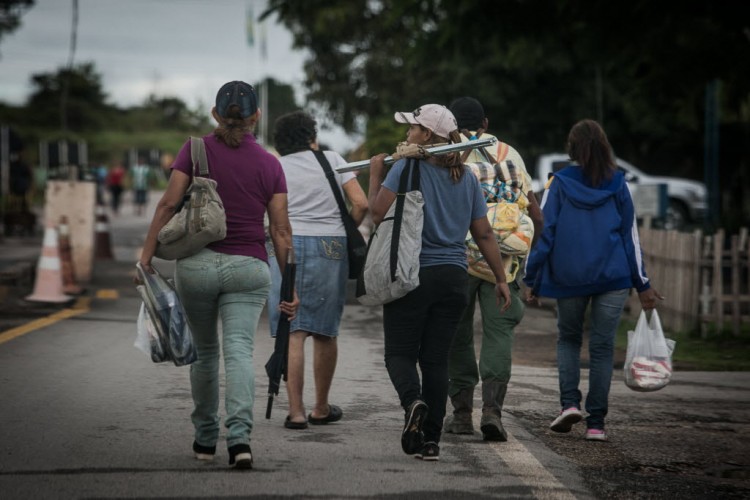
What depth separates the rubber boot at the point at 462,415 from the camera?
23.7 ft

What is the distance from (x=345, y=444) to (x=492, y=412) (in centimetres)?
84

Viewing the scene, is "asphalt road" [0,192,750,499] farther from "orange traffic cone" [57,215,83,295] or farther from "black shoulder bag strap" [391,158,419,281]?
"orange traffic cone" [57,215,83,295]

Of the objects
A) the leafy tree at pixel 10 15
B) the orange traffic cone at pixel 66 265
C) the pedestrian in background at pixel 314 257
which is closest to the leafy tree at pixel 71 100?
the leafy tree at pixel 10 15

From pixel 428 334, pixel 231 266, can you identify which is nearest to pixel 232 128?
pixel 231 266

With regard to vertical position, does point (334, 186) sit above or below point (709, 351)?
above

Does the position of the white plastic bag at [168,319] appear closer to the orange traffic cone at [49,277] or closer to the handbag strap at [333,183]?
the handbag strap at [333,183]

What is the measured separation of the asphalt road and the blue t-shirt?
3.25 ft

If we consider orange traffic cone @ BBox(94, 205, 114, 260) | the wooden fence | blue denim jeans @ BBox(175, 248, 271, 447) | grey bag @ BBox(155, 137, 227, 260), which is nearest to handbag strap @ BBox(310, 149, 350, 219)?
blue denim jeans @ BBox(175, 248, 271, 447)

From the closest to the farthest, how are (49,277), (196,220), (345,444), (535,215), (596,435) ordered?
1. (196,220)
2. (345,444)
3. (596,435)
4. (535,215)
5. (49,277)

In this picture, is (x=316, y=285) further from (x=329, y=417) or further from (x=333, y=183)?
(x=329, y=417)

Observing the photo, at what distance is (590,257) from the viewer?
7270 millimetres

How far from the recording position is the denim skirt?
23.7 feet

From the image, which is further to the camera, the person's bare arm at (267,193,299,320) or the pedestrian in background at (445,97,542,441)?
the pedestrian in background at (445,97,542,441)

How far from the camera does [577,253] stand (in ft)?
24.0
